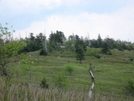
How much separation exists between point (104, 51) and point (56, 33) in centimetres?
4276

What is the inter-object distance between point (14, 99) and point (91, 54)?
111 meters

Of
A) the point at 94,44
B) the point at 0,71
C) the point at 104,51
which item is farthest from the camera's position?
the point at 94,44

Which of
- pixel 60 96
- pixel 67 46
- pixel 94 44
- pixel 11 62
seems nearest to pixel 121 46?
pixel 94 44

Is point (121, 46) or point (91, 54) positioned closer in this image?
point (91, 54)

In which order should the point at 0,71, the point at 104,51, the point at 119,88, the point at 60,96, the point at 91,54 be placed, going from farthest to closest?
the point at 104,51
the point at 91,54
the point at 119,88
the point at 0,71
the point at 60,96

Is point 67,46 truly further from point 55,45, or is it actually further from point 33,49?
point 33,49

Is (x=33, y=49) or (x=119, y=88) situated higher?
(x=33, y=49)

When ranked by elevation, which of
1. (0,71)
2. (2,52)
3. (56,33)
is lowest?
(0,71)

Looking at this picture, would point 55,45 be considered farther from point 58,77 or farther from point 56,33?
point 58,77

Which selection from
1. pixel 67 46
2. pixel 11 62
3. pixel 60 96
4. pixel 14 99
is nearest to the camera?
pixel 14 99

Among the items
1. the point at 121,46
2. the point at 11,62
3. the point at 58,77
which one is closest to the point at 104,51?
the point at 121,46

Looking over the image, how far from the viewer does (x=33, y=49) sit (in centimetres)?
13088

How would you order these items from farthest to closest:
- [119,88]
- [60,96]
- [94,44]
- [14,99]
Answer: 1. [94,44]
2. [119,88]
3. [60,96]
4. [14,99]

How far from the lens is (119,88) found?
4828cm
